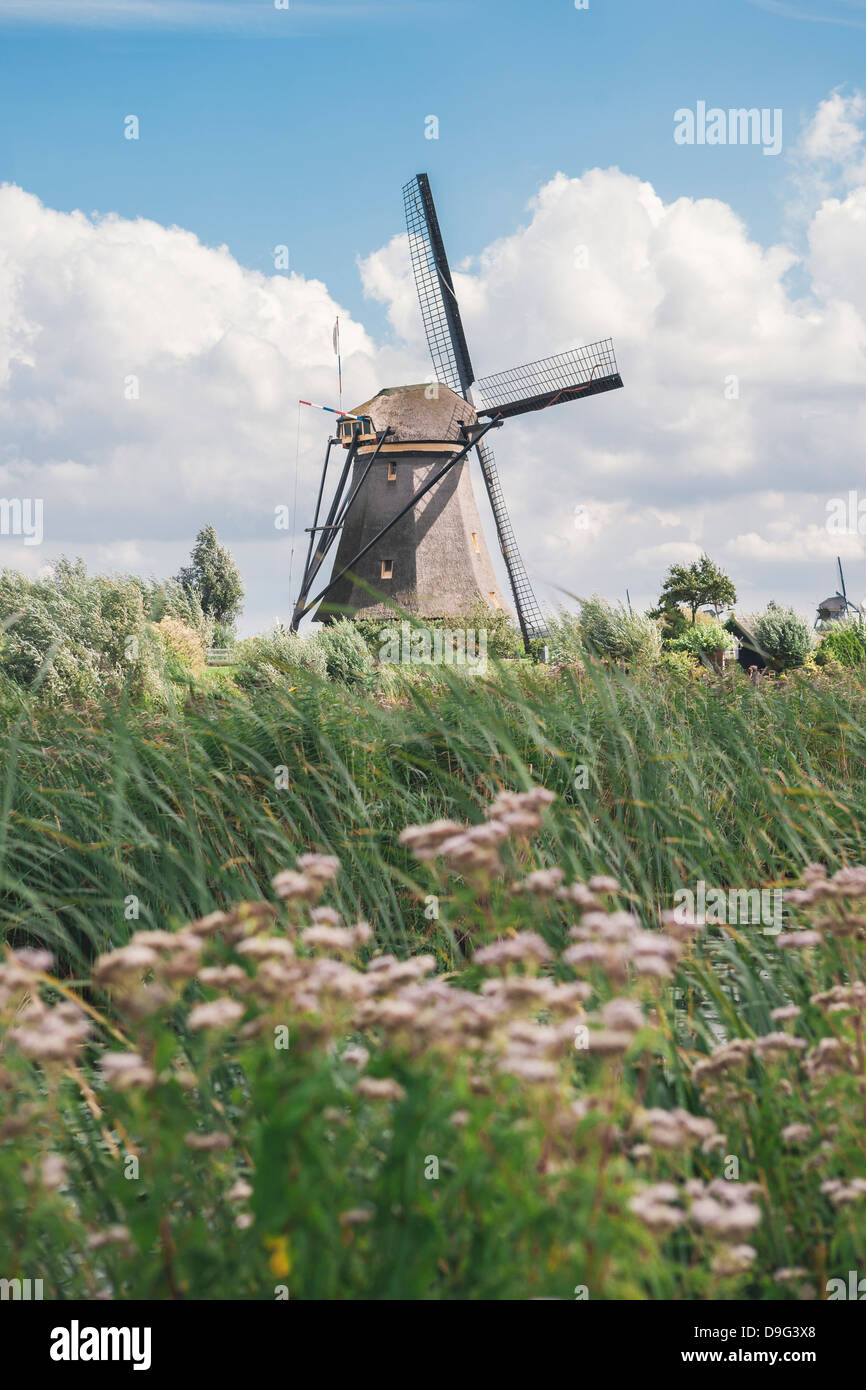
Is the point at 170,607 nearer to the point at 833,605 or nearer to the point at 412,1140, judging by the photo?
the point at 412,1140

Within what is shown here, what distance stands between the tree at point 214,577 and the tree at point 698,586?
25898mm

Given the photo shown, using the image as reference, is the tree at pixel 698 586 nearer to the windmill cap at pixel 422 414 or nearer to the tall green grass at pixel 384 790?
the windmill cap at pixel 422 414

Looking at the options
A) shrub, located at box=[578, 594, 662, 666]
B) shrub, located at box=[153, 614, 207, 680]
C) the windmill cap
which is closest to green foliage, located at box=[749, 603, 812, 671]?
shrub, located at box=[578, 594, 662, 666]

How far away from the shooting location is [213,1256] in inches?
59.9

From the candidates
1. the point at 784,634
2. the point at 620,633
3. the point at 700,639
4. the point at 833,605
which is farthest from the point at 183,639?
the point at 833,605

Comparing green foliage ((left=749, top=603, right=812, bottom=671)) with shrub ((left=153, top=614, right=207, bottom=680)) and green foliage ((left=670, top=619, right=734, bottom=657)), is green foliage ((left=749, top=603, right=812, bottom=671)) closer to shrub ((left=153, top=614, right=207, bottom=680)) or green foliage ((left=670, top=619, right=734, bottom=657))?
green foliage ((left=670, top=619, right=734, bottom=657))

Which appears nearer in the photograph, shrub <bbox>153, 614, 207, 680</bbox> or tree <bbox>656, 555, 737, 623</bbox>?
shrub <bbox>153, 614, 207, 680</bbox>

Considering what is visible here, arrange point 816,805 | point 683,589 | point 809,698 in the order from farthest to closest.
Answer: point 683,589, point 809,698, point 816,805

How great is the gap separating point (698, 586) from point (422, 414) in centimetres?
2571

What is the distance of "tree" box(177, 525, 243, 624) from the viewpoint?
59.7 m

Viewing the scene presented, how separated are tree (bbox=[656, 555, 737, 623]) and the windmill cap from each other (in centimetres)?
2393
